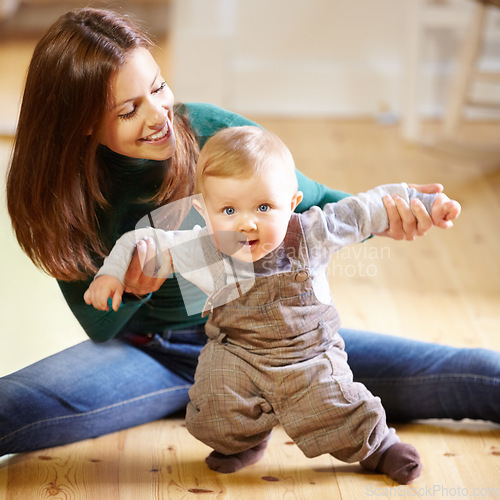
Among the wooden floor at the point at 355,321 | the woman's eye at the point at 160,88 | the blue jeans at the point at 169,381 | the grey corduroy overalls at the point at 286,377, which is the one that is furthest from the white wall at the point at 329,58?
the grey corduroy overalls at the point at 286,377

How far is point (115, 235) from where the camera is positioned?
120cm

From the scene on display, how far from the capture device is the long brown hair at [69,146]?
1092mm

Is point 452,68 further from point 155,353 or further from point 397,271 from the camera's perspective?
point 155,353

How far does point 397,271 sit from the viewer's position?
2.03 m

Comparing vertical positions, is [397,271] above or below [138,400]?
below

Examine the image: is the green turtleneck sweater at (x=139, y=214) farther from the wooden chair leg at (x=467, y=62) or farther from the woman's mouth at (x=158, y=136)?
the wooden chair leg at (x=467, y=62)

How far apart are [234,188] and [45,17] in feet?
→ 11.0

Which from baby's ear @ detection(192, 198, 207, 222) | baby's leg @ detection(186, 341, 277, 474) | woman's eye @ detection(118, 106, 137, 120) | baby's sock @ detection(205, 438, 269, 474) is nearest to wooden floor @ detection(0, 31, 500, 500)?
baby's sock @ detection(205, 438, 269, 474)

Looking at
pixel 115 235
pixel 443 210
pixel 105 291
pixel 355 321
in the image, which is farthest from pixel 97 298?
pixel 355 321

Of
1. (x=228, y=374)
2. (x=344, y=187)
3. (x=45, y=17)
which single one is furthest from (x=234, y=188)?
(x=45, y=17)

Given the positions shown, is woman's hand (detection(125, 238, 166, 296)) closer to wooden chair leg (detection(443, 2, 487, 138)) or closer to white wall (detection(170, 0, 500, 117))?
wooden chair leg (detection(443, 2, 487, 138))

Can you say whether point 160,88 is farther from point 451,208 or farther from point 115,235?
point 451,208

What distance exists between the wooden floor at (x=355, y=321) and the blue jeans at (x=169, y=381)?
4 cm

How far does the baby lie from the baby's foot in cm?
7
